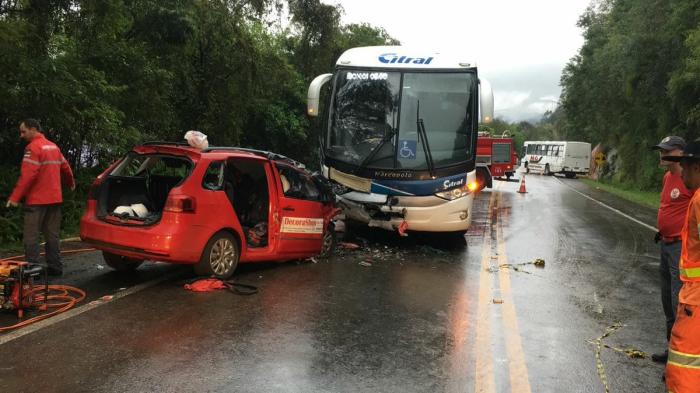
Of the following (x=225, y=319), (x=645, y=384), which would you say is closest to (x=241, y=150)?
(x=225, y=319)

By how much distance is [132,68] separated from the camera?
11.9 meters

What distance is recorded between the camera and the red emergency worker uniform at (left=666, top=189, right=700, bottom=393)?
2756 mm

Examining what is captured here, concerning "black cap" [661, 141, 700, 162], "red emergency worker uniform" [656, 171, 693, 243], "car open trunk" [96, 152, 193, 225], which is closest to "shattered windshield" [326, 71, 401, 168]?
"car open trunk" [96, 152, 193, 225]

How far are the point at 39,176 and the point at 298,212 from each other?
10.5 feet

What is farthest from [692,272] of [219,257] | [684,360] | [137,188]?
[137,188]

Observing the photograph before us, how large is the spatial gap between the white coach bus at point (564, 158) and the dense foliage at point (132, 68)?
30.2m

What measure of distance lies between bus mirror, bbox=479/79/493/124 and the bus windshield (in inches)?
6.6

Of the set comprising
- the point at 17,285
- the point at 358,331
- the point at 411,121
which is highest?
the point at 411,121

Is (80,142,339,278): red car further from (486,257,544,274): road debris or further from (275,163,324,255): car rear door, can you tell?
(486,257,544,274): road debris

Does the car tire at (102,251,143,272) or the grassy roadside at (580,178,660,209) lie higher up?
the car tire at (102,251,143,272)

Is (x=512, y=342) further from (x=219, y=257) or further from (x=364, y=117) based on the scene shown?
(x=364, y=117)

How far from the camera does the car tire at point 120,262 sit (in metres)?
6.95

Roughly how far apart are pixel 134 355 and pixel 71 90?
634cm

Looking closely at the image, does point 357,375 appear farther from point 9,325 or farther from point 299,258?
Answer: point 299,258
